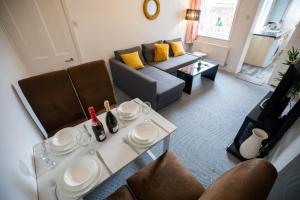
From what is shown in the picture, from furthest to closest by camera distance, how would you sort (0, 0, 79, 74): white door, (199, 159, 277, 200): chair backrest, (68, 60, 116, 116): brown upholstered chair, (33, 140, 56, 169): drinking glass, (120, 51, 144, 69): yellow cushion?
(120, 51, 144, 69): yellow cushion, (0, 0, 79, 74): white door, (68, 60, 116, 116): brown upholstered chair, (33, 140, 56, 169): drinking glass, (199, 159, 277, 200): chair backrest

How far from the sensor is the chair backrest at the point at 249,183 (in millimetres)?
509

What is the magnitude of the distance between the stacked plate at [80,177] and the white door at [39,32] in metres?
1.96

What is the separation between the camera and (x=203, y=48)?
13.3ft

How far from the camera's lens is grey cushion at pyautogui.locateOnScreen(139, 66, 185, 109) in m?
2.25

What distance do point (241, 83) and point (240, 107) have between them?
38.4 inches

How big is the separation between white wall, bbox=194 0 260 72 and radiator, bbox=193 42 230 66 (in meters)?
0.09

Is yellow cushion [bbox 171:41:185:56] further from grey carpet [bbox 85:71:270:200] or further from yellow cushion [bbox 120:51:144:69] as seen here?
yellow cushion [bbox 120:51:144:69]

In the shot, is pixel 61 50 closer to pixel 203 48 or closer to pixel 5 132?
pixel 5 132

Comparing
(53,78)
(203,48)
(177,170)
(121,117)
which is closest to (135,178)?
(177,170)

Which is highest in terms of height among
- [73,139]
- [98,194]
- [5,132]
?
[5,132]

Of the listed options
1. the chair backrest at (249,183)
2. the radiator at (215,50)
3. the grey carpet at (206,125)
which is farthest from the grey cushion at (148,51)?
the chair backrest at (249,183)

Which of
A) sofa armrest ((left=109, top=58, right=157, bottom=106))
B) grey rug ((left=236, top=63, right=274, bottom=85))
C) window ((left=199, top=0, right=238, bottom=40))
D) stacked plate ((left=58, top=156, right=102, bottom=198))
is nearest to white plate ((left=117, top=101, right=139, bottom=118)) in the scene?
stacked plate ((left=58, top=156, right=102, bottom=198))

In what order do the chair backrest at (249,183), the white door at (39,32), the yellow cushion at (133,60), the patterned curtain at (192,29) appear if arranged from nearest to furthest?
the chair backrest at (249,183)
the white door at (39,32)
the yellow cushion at (133,60)
the patterned curtain at (192,29)

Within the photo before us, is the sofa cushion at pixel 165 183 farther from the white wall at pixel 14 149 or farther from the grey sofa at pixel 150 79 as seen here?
the grey sofa at pixel 150 79
